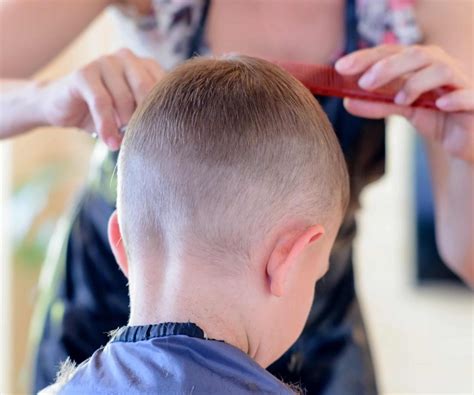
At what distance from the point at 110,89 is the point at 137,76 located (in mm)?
30

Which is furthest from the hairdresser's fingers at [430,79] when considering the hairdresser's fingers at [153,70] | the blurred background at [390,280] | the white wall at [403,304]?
the white wall at [403,304]

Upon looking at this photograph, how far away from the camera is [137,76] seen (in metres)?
0.84

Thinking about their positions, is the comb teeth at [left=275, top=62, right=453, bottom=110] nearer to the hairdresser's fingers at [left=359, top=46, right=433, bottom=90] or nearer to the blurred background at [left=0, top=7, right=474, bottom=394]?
the hairdresser's fingers at [left=359, top=46, right=433, bottom=90]

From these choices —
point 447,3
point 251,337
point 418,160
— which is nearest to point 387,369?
point 418,160

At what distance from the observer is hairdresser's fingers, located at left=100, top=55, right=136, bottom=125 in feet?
2.75

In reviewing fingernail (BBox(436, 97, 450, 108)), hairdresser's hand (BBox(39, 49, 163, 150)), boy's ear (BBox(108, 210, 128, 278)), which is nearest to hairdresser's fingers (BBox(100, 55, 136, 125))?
hairdresser's hand (BBox(39, 49, 163, 150))

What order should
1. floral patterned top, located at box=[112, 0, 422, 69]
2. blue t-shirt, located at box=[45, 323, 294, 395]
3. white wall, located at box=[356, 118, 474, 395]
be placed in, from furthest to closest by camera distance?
1. white wall, located at box=[356, 118, 474, 395]
2. floral patterned top, located at box=[112, 0, 422, 69]
3. blue t-shirt, located at box=[45, 323, 294, 395]

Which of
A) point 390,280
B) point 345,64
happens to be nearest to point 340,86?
point 345,64

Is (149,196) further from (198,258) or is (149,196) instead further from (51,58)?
(51,58)

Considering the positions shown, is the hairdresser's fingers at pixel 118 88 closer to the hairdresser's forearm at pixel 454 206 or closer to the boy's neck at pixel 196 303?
the boy's neck at pixel 196 303

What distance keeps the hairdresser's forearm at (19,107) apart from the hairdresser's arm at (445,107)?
0.34m

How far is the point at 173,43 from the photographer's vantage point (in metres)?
1.09

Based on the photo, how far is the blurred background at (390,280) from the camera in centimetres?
221

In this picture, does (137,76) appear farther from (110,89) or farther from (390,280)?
(390,280)
